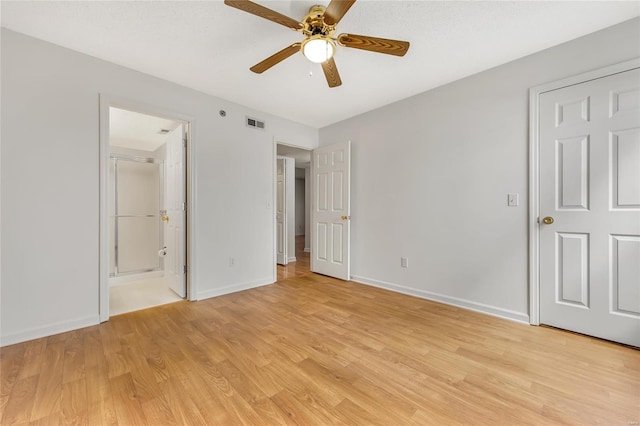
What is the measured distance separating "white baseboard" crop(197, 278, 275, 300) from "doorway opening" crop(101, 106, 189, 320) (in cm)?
25

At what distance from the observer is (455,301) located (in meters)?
2.90

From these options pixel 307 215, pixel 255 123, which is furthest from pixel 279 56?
pixel 307 215

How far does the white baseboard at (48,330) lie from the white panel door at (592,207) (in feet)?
14.1

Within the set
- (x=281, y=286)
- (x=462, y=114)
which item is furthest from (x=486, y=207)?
(x=281, y=286)

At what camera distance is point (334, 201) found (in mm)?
4152

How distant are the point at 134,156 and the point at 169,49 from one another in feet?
9.88

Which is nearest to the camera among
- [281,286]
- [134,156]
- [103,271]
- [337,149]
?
[103,271]

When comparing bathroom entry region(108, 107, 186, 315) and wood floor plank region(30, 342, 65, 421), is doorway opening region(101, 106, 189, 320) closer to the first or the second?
bathroom entry region(108, 107, 186, 315)

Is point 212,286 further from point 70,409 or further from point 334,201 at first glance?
point 334,201

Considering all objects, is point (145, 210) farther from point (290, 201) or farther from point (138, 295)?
point (290, 201)

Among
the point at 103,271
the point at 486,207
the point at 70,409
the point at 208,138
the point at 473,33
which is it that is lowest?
the point at 70,409

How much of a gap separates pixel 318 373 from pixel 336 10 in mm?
2337

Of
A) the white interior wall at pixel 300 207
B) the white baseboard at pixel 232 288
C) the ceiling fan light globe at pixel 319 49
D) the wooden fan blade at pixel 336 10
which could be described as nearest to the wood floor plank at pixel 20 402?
the white baseboard at pixel 232 288

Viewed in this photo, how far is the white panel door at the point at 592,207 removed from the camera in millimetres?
1996
